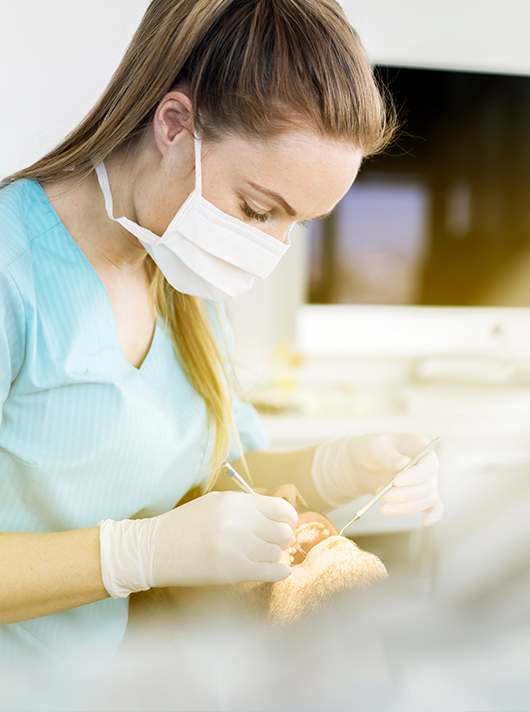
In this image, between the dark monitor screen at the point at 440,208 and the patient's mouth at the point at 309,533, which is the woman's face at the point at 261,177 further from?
the dark monitor screen at the point at 440,208

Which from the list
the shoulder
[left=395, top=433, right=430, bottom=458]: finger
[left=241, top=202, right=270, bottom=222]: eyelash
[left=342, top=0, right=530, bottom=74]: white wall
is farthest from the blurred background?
[left=241, top=202, right=270, bottom=222]: eyelash

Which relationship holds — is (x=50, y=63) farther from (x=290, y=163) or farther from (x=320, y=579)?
(x=320, y=579)

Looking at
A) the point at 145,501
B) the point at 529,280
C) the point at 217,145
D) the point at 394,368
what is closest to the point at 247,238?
the point at 217,145

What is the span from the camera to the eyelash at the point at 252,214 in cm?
74

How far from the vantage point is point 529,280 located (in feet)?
6.79

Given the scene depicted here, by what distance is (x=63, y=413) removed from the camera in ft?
2.45

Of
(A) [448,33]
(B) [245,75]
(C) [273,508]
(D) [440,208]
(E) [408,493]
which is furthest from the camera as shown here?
(D) [440,208]

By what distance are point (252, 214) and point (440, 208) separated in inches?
55.8

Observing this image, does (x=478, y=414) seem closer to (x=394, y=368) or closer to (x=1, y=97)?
(x=394, y=368)

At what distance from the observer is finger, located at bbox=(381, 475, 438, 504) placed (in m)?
0.88

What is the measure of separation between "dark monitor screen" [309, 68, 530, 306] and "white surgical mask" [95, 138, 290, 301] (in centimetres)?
116

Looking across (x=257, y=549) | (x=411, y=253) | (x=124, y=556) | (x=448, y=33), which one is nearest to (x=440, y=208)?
(x=411, y=253)

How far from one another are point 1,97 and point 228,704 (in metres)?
1.28

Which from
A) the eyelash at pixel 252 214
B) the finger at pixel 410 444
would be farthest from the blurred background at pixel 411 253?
the eyelash at pixel 252 214
